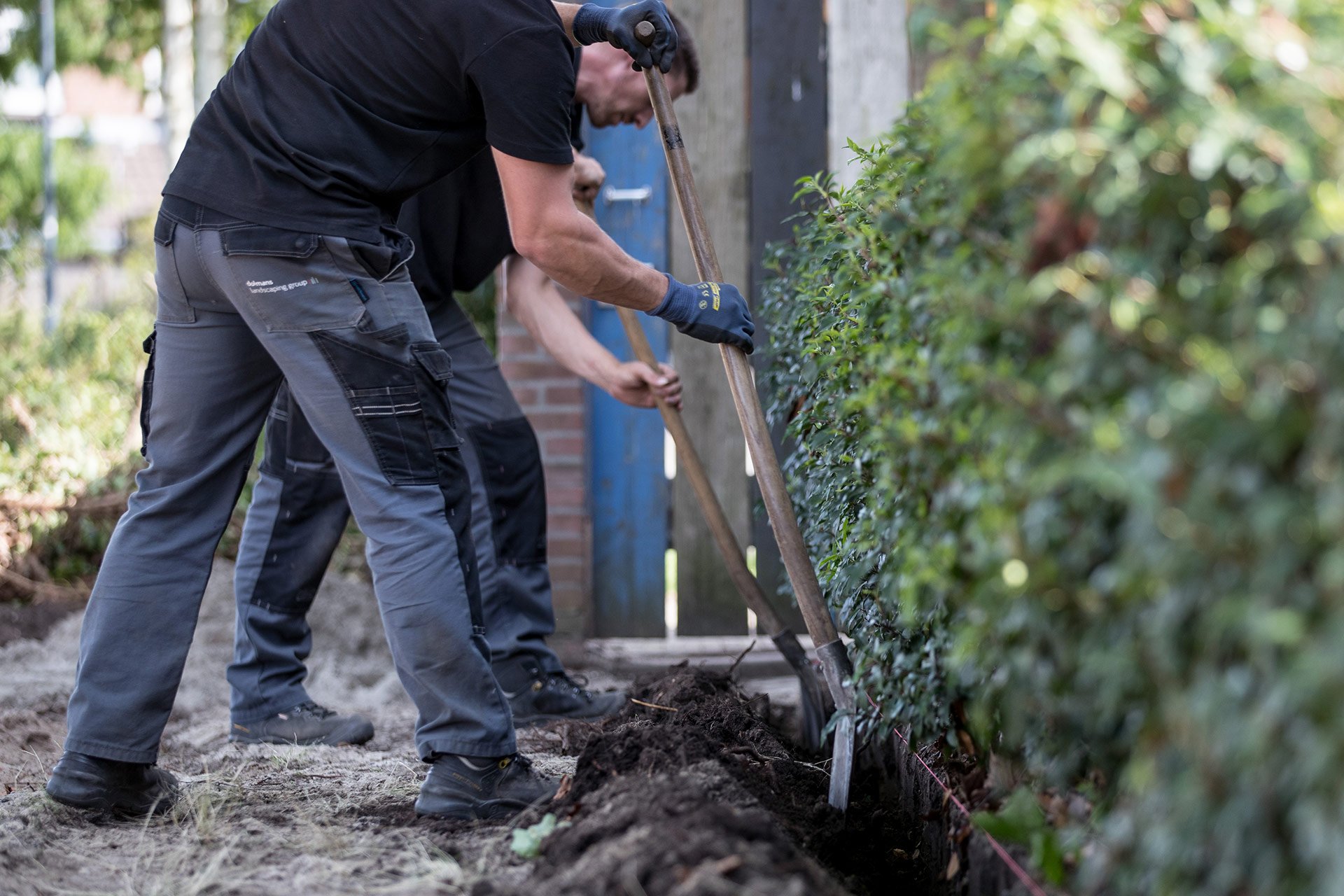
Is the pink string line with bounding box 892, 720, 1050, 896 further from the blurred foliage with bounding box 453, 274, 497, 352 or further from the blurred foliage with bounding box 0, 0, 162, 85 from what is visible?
the blurred foliage with bounding box 0, 0, 162, 85

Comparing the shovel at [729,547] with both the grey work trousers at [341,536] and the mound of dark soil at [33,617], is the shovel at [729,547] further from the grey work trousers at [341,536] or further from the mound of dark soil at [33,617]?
the mound of dark soil at [33,617]

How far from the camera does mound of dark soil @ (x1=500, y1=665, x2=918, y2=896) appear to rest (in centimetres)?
161

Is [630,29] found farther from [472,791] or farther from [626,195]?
[472,791]

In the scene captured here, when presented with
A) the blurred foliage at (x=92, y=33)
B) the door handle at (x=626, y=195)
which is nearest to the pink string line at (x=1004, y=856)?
the door handle at (x=626, y=195)

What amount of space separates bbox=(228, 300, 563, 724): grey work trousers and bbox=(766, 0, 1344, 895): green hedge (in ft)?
6.60

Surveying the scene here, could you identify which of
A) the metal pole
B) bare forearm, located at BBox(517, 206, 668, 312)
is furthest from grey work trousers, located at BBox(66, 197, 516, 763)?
the metal pole

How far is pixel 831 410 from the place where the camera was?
2338 mm

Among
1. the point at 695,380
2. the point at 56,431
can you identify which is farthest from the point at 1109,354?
the point at 56,431

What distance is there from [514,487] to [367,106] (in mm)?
1515

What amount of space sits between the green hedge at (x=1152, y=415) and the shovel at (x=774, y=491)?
856 millimetres

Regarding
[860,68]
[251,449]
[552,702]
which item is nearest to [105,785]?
[251,449]

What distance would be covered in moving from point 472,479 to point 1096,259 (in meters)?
2.57

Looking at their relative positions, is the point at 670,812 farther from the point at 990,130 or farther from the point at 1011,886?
the point at 990,130

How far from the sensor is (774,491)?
8.74 ft
